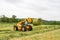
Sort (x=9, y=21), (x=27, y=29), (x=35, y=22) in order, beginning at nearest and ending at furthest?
(x=27, y=29), (x=35, y=22), (x=9, y=21)

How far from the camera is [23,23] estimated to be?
20359mm

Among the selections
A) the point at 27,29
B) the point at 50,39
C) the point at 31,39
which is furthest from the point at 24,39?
the point at 27,29

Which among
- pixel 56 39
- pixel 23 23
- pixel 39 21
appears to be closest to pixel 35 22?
pixel 39 21

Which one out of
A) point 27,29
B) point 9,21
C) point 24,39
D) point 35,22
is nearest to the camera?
point 24,39

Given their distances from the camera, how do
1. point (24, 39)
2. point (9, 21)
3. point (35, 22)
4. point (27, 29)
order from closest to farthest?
point (24, 39) < point (27, 29) < point (35, 22) < point (9, 21)

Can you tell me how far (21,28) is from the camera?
1962 cm

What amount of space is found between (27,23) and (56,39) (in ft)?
24.4

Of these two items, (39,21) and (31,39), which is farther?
(39,21)

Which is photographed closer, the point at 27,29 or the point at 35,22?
the point at 27,29

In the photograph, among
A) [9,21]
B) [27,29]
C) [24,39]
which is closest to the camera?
[24,39]

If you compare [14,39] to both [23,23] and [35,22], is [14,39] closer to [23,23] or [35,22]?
[23,23]

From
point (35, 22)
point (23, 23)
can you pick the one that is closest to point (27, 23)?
point (23, 23)

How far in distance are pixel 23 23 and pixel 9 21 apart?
12847 millimetres

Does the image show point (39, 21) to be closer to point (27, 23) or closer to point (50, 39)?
point (27, 23)
